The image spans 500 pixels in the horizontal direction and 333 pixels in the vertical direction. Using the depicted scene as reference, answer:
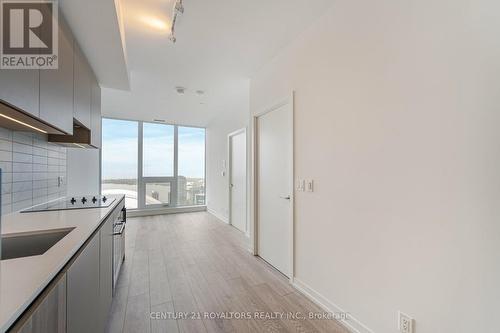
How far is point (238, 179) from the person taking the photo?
15.0 ft

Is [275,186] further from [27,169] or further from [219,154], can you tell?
[219,154]

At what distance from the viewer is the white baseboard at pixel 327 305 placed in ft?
5.45

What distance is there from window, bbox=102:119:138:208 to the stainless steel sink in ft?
15.3

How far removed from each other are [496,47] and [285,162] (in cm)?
182

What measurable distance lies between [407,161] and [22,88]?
218cm

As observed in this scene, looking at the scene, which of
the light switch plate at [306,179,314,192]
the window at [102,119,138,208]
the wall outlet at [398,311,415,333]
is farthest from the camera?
the window at [102,119,138,208]

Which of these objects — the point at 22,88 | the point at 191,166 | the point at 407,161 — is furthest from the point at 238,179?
the point at 22,88

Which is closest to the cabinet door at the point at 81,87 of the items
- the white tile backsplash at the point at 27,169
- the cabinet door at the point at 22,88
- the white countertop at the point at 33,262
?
the white tile backsplash at the point at 27,169

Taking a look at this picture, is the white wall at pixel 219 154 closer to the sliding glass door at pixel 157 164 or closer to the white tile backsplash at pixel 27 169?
the sliding glass door at pixel 157 164

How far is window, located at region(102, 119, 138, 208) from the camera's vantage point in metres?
5.46

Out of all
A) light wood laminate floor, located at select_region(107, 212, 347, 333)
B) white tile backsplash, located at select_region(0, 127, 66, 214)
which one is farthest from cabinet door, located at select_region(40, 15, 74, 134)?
light wood laminate floor, located at select_region(107, 212, 347, 333)

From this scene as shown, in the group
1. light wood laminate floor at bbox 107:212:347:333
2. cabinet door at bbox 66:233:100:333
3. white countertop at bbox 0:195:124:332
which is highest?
white countertop at bbox 0:195:124:332

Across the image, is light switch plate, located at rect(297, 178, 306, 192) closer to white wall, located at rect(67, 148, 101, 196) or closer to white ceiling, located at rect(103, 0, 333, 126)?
white ceiling, located at rect(103, 0, 333, 126)

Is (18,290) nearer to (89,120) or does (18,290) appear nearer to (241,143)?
(89,120)
